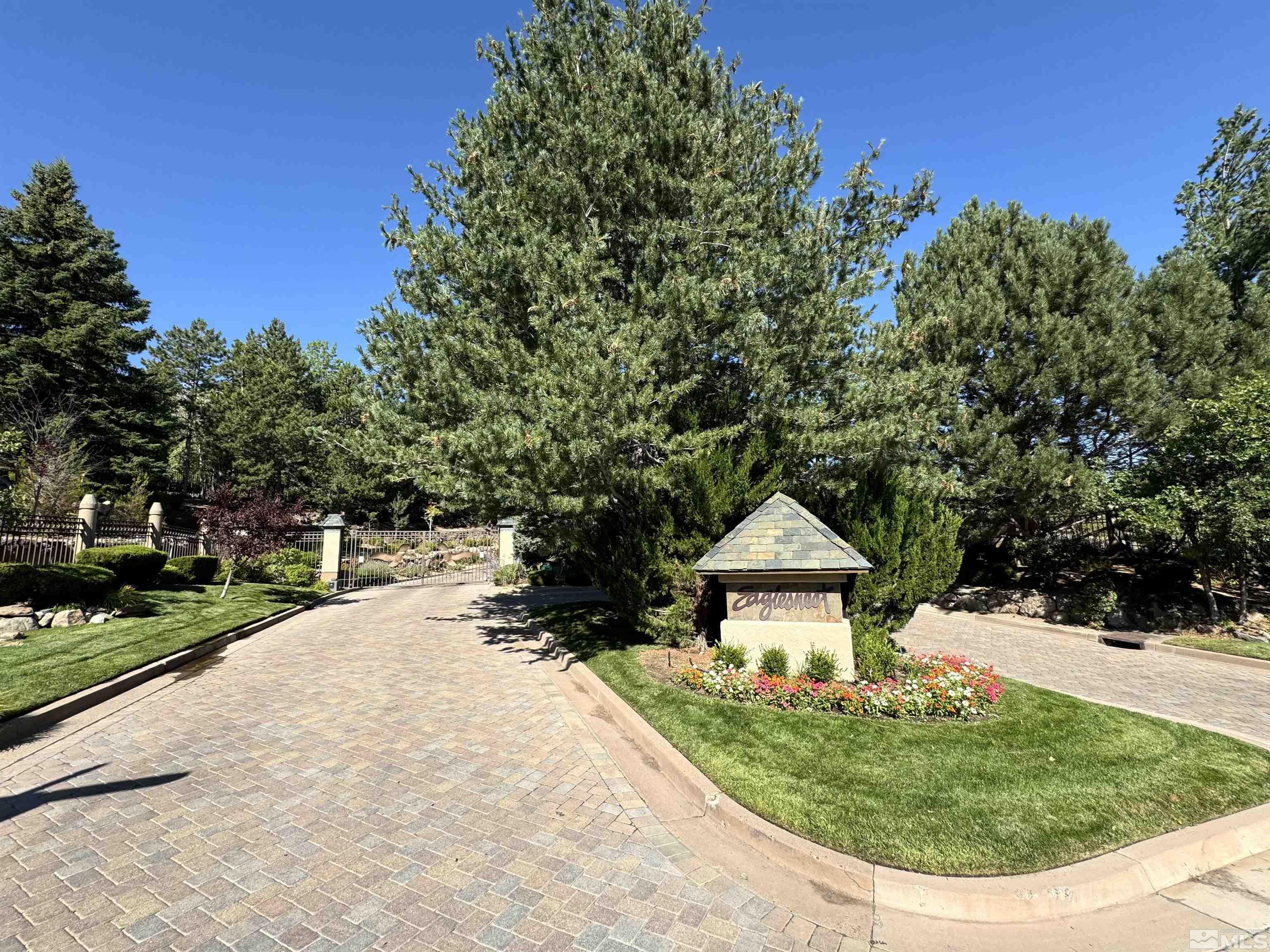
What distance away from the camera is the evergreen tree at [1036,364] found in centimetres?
1530

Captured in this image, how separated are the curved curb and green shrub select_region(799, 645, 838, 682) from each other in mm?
3204

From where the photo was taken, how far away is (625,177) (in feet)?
31.5

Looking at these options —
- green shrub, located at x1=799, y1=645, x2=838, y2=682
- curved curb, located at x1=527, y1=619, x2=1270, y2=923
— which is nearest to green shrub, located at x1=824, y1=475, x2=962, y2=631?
green shrub, located at x1=799, y1=645, x2=838, y2=682

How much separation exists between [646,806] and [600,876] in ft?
3.65

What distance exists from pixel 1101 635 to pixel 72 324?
152ft

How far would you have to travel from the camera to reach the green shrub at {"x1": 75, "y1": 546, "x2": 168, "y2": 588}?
507 inches

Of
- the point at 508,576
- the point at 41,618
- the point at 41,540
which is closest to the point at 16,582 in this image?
the point at 41,618

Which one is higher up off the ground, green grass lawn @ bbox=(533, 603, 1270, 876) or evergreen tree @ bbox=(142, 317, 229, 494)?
evergreen tree @ bbox=(142, 317, 229, 494)

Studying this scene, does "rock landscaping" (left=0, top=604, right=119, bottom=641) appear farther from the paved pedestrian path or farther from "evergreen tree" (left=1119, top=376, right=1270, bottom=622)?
"evergreen tree" (left=1119, top=376, right=1270, bottom=622)

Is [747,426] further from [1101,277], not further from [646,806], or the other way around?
[1101,277]

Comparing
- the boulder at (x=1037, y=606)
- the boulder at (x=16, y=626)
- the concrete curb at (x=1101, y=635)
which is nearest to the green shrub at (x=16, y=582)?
the boulder at (x=16, y=626)

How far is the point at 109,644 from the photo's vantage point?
9.01 metres

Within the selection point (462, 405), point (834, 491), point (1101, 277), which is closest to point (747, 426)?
point (834, 491)

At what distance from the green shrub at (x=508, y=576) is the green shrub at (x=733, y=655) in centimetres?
1884
